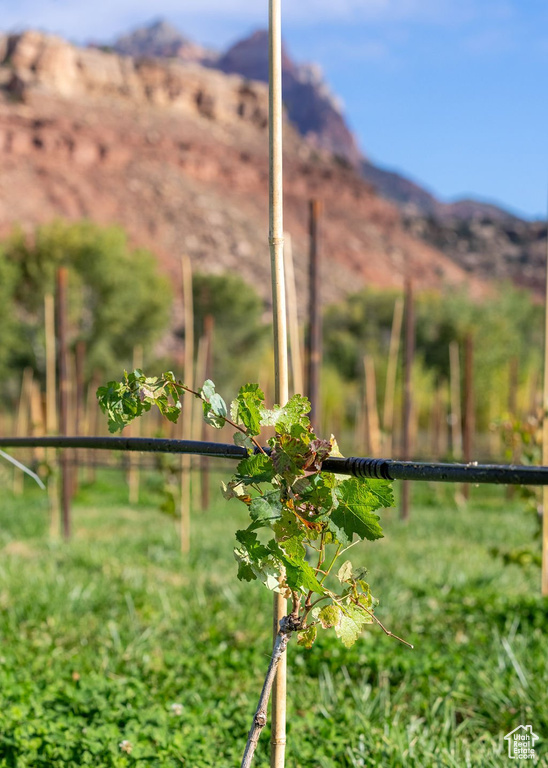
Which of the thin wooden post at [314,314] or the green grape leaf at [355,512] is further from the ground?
the thin wooden post at [314,314]

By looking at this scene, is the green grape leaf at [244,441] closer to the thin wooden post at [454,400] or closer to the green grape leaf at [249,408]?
the green grape leaf at [249,408]

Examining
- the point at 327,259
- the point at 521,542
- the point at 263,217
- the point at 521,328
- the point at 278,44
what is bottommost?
the point at 521,542

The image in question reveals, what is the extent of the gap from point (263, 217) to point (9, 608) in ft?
228

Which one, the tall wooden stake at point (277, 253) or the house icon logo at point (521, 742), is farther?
the house icon logo at point (521, 742)

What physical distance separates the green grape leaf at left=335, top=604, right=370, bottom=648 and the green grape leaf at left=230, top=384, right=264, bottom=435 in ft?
1.09

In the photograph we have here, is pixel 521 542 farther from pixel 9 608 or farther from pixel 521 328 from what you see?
pixel 521 328

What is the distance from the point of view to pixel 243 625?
12.9 feet

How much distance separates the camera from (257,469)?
1.25 m

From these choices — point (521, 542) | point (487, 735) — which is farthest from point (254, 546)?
point (521, 542)

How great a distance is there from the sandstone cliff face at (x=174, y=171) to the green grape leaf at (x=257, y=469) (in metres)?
52.7

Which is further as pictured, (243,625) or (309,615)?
(243,625)

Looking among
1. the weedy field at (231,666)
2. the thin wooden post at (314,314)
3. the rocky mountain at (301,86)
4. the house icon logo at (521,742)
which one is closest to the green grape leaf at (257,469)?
the weedy field at (231,666)

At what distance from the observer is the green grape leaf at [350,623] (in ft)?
4.03

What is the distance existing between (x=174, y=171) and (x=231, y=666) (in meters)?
66.1
